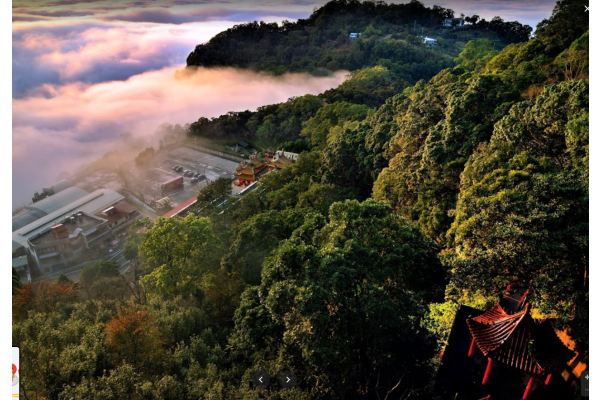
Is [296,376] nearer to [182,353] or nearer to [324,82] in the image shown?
[182,353]

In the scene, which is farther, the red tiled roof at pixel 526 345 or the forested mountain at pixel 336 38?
the forested mountain at pixel 336 38

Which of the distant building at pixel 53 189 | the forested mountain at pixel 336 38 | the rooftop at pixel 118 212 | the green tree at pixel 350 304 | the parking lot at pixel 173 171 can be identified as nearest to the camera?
the green tree at pixel 350 304

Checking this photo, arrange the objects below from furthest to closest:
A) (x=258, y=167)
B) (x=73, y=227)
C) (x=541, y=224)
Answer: (x=258, y=167), (x=73, y=227), (x=541, y=224)

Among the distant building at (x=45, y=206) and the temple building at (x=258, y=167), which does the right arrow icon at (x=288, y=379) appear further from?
the distant building at (x=45, y=206)

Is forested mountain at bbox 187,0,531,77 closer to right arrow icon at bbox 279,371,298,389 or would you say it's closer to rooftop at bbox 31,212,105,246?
rooftop at bbox 31,212,105,246

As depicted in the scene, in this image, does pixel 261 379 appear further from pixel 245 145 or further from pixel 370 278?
pixel 245 145

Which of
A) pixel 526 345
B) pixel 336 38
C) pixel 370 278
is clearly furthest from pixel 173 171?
pixel 336 38

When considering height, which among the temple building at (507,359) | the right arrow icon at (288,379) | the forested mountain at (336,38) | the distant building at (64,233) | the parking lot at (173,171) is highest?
the forested mountain at (336,38)

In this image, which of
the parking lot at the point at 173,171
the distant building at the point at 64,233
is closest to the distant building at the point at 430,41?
the parking lot at the point at 173,171
